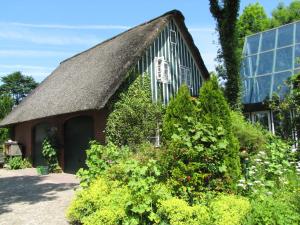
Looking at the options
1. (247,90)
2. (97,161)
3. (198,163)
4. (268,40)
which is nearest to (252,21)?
(268,40)

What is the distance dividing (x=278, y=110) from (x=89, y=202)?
1121 centimetres

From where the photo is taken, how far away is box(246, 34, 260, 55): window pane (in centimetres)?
1902

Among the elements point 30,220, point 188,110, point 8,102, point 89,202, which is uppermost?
point 8,102

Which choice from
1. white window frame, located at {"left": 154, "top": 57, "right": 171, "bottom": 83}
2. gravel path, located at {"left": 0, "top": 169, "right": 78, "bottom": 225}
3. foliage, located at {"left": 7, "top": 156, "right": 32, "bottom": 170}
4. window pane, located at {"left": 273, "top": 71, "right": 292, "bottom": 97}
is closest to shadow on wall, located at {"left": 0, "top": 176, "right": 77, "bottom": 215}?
gravel path, located at {"left": 0, "top": 169, "right": 78, "bottom": 225}

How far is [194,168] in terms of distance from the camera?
5867 millimetres

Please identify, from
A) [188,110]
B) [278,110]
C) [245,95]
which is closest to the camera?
[188,110]

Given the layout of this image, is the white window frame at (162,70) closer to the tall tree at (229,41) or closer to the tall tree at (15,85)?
the tall tree at (229,41)

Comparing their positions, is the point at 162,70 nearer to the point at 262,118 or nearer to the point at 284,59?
the point at 262,118

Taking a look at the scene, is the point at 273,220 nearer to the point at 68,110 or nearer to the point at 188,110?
the point at 188,110

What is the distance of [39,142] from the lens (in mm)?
18906

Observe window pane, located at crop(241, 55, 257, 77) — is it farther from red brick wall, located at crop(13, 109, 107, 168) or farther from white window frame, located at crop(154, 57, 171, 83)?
red brick wall, located at crop(13, 109, 107, 168)

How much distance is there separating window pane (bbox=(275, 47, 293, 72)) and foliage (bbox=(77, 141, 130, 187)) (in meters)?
11.3

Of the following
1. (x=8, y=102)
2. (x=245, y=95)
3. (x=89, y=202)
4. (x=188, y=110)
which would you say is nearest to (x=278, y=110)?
(x=245, y=95)

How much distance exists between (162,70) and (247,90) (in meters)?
4.76
